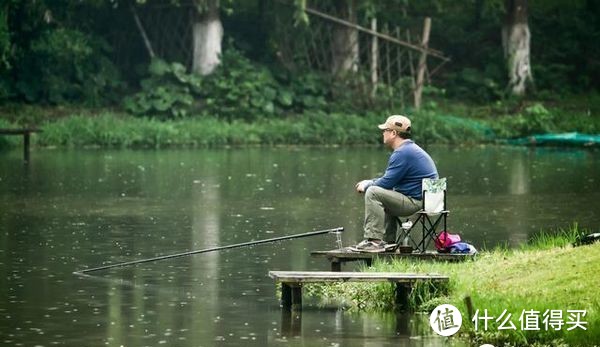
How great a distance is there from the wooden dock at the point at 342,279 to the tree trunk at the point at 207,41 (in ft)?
96.9

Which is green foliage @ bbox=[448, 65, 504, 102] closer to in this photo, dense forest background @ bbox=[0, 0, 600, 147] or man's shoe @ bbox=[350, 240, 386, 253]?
dense forest background @ bbox=[0, 0, 600, 147]

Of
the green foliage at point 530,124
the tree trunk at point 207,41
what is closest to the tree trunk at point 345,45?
the tree trunk at point 207,41

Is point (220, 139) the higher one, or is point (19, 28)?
point (19, 28)

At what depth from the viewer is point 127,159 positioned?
36.2 metres

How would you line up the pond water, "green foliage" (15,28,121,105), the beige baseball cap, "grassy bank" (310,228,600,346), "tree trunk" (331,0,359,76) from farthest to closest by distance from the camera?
"tree trunk" (331,0,359,76) < "green foliage" (15,28,121,105) < the beige baseball cap < the pond water < "grassy bank" (310,228,600,346)

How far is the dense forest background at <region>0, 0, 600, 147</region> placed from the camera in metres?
43.3

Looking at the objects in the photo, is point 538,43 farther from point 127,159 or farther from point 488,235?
point 488,235

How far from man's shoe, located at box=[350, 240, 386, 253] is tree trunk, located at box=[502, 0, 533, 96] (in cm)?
2912

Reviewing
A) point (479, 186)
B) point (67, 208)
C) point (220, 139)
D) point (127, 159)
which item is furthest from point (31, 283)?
point (220, 139)

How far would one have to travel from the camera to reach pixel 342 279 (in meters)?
14.6

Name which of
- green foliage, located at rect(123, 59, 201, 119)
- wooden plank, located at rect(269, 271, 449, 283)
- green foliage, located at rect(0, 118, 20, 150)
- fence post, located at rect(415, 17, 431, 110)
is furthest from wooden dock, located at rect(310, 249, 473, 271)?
fence post, located at rect(415, 17, 431, 110)

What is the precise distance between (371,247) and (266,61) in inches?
1229

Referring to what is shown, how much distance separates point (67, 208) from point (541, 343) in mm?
13679

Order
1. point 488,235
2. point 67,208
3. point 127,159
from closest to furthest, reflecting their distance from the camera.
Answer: point 488,235
point 67,208
point 127,159
